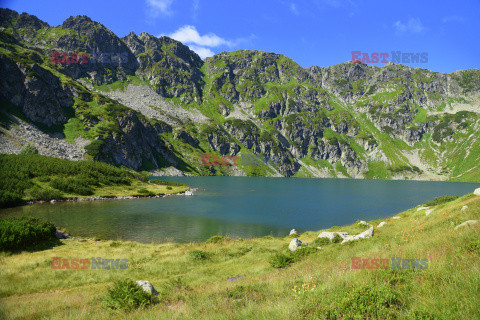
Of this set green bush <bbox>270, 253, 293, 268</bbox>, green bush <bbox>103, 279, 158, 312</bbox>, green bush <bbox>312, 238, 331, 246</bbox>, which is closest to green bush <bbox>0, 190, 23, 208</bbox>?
green bush <bbox>103, 279, 158, 312</bbox>

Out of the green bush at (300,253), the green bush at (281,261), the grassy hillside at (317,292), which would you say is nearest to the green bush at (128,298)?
the grassy hillside at (317,292)

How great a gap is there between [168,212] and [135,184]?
48793 millimetres

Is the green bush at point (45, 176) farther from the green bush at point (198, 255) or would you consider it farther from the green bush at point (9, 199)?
the green bush at point (198, 255)

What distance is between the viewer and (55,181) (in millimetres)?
73625

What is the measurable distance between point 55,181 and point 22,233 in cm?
5875

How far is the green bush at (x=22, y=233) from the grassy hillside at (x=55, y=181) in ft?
128

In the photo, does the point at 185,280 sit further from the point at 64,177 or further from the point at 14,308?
the point at 64,177

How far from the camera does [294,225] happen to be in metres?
51.8

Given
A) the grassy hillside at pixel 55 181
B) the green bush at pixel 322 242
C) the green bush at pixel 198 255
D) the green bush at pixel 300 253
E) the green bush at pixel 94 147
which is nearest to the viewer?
the green bush at pixel 300 253

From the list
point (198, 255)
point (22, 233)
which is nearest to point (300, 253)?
point (198, 255)

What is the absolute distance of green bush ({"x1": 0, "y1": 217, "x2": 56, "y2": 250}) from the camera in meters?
24.6

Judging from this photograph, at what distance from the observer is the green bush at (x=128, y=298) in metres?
9.79

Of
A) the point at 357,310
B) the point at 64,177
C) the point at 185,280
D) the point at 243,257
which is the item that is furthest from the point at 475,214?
the point at 64,177

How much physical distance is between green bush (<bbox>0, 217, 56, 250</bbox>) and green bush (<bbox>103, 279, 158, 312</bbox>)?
75.9 feet
